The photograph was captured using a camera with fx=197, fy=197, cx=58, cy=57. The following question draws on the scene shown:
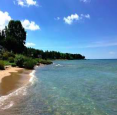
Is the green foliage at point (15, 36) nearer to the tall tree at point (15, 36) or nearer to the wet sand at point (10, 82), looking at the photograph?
the tall tree at point (15, 36)

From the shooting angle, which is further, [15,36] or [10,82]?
[15,36]

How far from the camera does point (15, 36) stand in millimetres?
76812

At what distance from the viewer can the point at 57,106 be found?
10906 mm

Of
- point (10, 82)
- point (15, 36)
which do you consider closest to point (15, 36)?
point (15, 36)

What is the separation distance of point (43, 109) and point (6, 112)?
6.18ft

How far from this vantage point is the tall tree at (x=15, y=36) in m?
73.9

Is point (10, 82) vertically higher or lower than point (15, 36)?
lower

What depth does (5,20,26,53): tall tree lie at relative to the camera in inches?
2908

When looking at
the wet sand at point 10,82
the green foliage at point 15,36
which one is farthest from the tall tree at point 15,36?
the wet sand at point 10,82

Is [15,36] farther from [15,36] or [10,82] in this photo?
[10,82]

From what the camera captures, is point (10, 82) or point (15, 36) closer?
point (10, 82)

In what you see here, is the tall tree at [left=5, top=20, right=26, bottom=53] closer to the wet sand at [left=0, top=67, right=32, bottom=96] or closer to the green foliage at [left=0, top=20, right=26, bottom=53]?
the green foliage at [left=0, top=20, right=26, bottom=53]

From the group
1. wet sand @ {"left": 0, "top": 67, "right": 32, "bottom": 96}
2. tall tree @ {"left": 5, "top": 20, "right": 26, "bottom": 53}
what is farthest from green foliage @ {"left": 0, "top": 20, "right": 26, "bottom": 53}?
wet sand @ {"left": 0, "top": 67, "right": 32, "bottom": 96}

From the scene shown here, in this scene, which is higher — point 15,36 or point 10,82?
point 15,36
